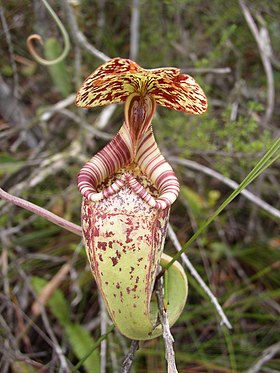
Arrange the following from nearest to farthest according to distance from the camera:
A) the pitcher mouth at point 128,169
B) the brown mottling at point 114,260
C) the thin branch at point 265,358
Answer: the brown mottling at point 114,260
the pitcher mouth at point 128,169
the thin branch at point 265,358

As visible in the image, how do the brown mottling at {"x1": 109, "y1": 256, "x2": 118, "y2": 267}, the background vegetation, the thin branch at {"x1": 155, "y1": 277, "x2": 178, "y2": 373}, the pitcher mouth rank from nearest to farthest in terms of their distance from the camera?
1. the thin branch at {"x1": 155, "y1": 277, "x2": 178, "y2": 373}
2. the brown mottling at {"x1": 109, "y1": 256, "x2": 118, "y2": 267}
3. the pitcher mouth
4. the background vegetation

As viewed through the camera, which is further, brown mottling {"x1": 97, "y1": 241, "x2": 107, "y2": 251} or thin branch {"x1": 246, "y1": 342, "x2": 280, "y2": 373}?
thin branch {"x1": 246, "y1": 342, "x2": 280, "y2": 373}

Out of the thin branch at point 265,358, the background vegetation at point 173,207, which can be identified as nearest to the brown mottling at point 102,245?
the background vegetation at point 173,207

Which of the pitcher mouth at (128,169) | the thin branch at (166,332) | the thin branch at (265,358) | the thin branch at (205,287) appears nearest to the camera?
the thin branch at (166,332)

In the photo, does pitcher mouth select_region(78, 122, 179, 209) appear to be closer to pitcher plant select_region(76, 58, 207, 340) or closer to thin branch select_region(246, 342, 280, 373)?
pitcher plant select_region(76, 58, 207, 340)

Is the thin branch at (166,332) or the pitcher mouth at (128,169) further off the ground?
the pitcher mouth at (128,169)

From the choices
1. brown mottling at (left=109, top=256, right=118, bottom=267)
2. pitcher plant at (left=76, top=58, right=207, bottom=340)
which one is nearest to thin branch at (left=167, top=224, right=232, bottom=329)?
pitcher plant at (left=76, top=58, right=207, bottom=340)

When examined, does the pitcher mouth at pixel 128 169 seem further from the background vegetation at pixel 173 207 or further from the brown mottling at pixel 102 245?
the background vegetation at pixel 173 207
